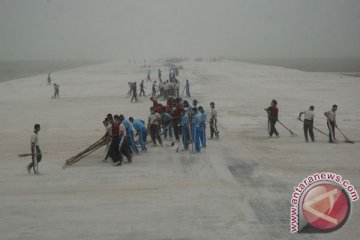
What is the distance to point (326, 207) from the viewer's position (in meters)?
6.86

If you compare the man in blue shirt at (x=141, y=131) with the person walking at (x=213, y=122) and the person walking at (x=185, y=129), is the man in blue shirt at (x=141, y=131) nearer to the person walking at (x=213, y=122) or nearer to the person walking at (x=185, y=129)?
the person walking at (x=185, y=129)

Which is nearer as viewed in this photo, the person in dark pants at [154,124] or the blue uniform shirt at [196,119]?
the blue uniform shirt at [196,119]

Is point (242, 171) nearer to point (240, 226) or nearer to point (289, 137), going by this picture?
point (240, 226)

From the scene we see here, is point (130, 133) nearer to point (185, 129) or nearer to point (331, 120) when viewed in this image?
point (185, 129)

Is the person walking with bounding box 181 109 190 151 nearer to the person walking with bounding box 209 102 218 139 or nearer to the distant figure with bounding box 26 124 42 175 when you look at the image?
the person walking with bounding box 209 102 218 139

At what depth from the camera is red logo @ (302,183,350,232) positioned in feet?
22.4

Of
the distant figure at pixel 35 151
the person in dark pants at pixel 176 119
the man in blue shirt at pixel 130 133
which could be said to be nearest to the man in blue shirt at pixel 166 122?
the person in dark pants at pixel 176 119

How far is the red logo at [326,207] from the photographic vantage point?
6.83 metres

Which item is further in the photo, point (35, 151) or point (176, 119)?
point (176, 119)

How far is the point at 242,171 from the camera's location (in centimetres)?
1186

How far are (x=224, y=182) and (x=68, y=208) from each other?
3913 mm

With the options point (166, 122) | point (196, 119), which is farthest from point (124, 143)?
point (166, 122)

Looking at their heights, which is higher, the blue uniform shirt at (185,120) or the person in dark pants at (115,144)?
the blue uniform shirt at (185,120)

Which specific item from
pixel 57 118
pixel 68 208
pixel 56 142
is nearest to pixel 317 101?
pixel 57 118
